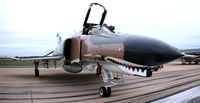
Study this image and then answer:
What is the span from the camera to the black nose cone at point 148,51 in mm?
3607

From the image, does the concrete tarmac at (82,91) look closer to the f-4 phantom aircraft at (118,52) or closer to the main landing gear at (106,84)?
the main landing gear at (106,84)

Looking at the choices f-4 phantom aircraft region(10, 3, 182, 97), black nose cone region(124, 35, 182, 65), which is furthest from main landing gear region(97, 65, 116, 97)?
black nose cone region(124, 35, 182, 65)

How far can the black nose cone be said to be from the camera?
Result: 3607 mm

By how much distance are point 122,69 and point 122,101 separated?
0.95 m

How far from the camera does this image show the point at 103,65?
5.50 meters

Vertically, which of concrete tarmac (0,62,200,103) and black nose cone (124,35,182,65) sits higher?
black nose cone (124,35,182,65)

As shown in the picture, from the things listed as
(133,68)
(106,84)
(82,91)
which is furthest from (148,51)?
(82,91)

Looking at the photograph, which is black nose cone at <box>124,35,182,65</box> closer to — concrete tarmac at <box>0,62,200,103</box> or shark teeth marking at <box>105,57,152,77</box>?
shark teeth marking at <box>105,57,152,77</box>

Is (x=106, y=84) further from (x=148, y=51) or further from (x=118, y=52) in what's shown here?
(x=148, y=51)

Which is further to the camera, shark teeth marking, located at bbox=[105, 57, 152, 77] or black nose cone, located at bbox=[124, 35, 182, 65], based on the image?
shark teeth marking, located at bbox=[105, 57, 152, 77]

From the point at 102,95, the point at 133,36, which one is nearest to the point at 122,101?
the point at 102,95

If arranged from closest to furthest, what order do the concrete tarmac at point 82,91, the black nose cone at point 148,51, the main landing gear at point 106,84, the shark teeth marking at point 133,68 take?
the black nose cone at point 148,51 < the shark teeth marking at point 133,68 < the concrete tarmac at point 82,91 < the main landing gear at point 106,84

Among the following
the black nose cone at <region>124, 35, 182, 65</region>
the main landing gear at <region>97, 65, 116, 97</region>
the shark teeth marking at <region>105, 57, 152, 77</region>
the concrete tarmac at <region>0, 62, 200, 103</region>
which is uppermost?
the black nose cone at <region>124, 35, 182, 65</region>

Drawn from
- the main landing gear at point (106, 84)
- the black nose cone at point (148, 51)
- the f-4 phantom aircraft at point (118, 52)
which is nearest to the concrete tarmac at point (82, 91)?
the main landing gear at point (106, 84)
